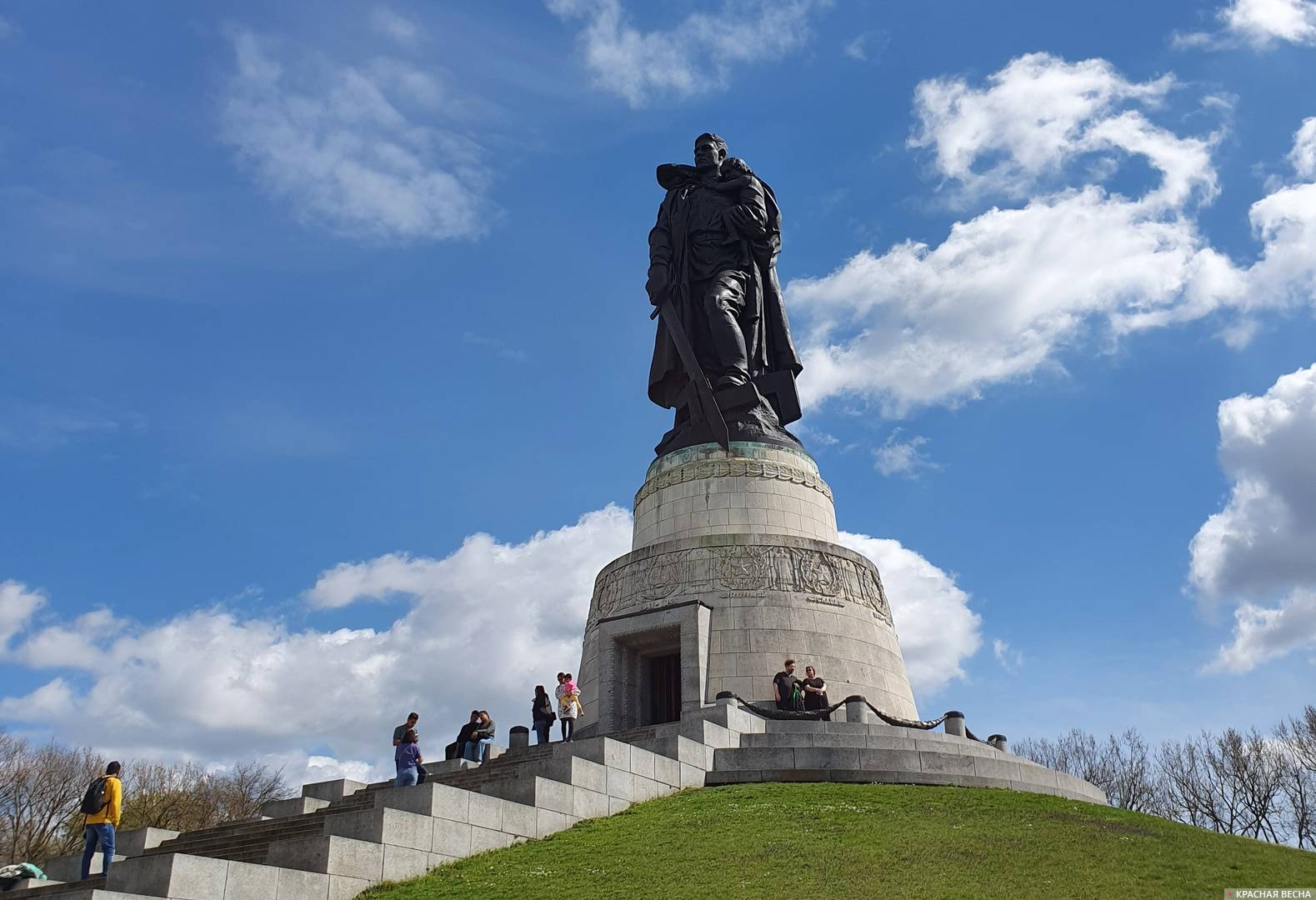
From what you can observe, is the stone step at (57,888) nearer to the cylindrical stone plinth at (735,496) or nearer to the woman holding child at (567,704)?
the woman holding child at (567,704)

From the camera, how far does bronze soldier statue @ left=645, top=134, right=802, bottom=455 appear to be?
30.1 meters

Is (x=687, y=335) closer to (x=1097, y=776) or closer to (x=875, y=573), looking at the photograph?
(x=875, y=573)

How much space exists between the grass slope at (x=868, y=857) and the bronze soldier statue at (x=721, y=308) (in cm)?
1444

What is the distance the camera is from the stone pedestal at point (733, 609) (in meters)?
24.5

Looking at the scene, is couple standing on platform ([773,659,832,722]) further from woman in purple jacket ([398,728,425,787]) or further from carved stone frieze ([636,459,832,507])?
woman in purple jacket ([398,728,425,787])

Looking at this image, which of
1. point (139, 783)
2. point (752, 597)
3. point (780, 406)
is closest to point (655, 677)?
point (752, 597)

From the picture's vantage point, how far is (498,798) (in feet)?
51.4

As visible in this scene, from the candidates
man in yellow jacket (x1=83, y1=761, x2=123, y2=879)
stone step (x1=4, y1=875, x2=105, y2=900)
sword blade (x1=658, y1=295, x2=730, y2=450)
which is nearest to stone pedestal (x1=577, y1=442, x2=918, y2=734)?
sword blade (x1=658, y1=295, x2=730, y2=450)

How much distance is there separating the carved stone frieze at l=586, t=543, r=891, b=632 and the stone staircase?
161 inches

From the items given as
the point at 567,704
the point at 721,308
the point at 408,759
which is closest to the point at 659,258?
the point at 721,308

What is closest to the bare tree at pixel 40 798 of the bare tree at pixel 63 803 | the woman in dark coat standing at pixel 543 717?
the bare tree at pixel 63 803

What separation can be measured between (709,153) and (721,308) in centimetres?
558

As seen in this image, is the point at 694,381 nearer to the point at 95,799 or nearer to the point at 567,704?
the point at 567,704

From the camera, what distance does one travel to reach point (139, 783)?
4331 cm
